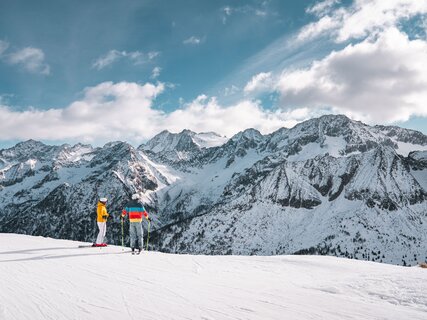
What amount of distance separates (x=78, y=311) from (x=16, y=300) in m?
2.13

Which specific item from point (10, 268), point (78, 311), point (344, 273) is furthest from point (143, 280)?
point (344, 273)

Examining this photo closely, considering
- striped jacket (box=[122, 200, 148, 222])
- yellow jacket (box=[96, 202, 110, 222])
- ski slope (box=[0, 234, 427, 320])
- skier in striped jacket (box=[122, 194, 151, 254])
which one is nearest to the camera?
ski slope (box=[0, 234, 427, 320])

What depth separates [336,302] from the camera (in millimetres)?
10211

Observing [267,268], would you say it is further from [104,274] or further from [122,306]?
[122,306]

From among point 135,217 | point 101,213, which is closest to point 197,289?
point 135,217

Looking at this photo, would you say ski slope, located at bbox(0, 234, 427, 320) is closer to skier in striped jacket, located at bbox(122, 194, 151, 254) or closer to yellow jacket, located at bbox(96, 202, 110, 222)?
skier in striped jacket, located at bbox(122, 194, 151, 254)

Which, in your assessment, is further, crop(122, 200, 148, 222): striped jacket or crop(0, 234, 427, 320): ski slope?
crop(122, 200, 148, 222): striped jacket

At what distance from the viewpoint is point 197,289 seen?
11445mm

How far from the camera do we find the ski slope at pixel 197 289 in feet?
29.9

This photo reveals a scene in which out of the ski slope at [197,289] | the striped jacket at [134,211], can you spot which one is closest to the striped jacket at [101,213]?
the striped jacket at [134,211]

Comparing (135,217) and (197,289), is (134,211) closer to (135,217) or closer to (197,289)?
(135,217)

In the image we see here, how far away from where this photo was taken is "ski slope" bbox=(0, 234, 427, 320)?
358 inches

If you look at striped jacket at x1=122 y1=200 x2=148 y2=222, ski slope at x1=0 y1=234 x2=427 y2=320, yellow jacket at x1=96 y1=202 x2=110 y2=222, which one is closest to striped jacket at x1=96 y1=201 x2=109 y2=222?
yellow jacket at x1=96 y1=202 x2=110 y2=222

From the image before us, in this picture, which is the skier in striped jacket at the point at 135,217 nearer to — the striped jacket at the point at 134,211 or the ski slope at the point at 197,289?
the striped jacket at the point at 134,211
